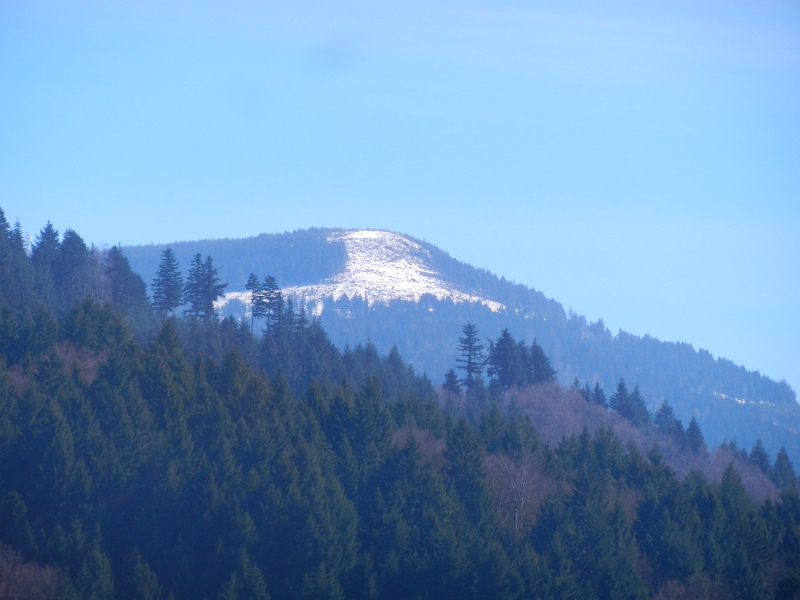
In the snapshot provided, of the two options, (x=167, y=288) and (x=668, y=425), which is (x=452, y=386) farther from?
(x=668, y=425)

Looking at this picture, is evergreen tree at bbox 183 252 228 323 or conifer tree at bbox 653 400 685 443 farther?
conifer tree at bbox 653 400 685 443

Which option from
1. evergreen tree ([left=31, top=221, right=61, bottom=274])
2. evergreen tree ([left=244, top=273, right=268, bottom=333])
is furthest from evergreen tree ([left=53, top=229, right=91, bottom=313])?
evergreen tree ([left=244, top=273, right=268, bottom=333])

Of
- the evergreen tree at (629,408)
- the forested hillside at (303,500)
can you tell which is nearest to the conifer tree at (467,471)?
the forested hillside at (303,500)

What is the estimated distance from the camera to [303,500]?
39.7m

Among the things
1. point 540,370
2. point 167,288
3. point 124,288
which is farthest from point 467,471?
point 124,288

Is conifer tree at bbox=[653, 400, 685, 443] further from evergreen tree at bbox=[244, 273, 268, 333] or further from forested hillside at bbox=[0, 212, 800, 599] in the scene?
evergreen tree at bbox=[244, 273, 268, 333]

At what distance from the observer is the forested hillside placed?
1446 inches

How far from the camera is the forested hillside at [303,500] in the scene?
3672 cm

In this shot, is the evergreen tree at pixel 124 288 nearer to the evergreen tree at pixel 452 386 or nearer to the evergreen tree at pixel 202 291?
the evergreen tree at pixel 202 291

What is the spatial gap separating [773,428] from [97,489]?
618 ft

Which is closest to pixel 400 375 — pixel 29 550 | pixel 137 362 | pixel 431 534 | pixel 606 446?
pixel 606 446

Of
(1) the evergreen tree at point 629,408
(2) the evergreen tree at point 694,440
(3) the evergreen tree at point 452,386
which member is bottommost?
(2) the evergreen tree at point 694,440

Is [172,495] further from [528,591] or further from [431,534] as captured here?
[528,591]

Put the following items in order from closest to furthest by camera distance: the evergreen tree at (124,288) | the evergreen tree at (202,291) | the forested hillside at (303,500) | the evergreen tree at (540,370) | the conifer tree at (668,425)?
1. the forested hillside at (303,500)
2. the evergreen tree at (202,291)
3. the evergreen tree at (124,288)
4. the evergreen tree at (540,370)
5. the conifer tree at (668,425)
